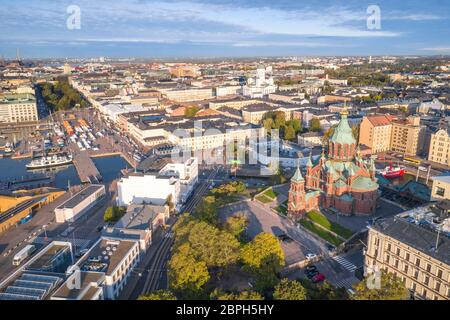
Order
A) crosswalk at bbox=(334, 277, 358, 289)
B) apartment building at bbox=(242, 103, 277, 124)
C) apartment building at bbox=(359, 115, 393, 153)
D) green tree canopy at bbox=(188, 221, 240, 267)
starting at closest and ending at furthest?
green tree canopy at bbox=(188, 221, 240, 267), crosswalk at bbox=(334, 277, 358, 289), apartment building at bbox=(359, 115, 393, 153), apartment building at bbox=(242, 103, 277, 124)

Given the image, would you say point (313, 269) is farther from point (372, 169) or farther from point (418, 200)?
point (418, 200)

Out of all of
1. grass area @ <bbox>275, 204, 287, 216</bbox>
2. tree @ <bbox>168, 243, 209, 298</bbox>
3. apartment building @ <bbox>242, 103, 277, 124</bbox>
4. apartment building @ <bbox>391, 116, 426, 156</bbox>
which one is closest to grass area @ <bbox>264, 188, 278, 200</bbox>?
grass area @ <bbox>275, 204, 287, 216</bbox>

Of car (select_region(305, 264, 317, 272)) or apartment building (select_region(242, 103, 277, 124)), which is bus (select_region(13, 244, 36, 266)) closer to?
car (select_region(305, 264, 317, 272))

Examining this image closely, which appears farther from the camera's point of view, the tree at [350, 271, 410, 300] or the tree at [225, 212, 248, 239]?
the tree at [225, 212, 248, 239]

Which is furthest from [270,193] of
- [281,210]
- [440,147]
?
[440,147]

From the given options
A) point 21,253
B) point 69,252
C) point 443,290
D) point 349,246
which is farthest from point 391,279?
point 21,253
